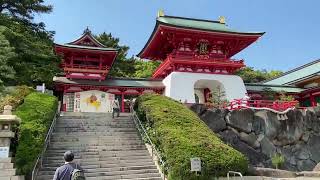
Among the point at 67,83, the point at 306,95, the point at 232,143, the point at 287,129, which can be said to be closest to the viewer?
the point at 232,143

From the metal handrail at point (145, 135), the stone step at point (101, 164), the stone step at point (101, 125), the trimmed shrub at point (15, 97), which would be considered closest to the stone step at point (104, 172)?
the stone step at point (101, 164)

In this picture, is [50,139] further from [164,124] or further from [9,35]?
[9,35]

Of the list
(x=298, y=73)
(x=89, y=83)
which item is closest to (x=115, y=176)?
(x=89, y=83)

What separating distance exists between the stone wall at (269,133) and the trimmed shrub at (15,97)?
416 inches

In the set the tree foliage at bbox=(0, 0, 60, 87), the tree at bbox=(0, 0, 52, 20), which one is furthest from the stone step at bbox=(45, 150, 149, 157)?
the tree at bbox=(0, 0, 52, 20)

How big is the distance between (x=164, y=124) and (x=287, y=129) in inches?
464

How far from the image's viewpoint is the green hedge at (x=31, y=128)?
1302 centimetres

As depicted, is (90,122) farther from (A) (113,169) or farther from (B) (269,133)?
(B) (269,133)

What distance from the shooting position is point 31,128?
1472 cm

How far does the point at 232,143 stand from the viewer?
73.1ft

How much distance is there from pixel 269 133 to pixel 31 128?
1588 centimetres

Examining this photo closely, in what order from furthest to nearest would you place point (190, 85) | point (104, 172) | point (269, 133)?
point (190, 85) < point (269, 133) < point (104, 172)

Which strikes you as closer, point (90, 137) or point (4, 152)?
point (4, 152)

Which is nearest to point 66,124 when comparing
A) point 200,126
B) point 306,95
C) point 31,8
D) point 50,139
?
point 50,139
